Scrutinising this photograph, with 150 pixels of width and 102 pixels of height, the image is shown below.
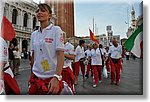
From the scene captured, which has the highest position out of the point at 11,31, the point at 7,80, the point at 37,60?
the point at 11,31

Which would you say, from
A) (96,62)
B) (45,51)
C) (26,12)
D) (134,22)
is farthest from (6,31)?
(96,62)

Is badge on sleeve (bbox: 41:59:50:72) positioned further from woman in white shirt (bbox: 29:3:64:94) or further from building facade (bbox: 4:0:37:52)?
building facade (bbox: 4:0:37:52)

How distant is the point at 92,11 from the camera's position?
6.35 ft

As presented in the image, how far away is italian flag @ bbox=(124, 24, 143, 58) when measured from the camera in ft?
6.03

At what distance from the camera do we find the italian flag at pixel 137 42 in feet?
A: 6.03

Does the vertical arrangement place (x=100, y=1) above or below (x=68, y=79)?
above

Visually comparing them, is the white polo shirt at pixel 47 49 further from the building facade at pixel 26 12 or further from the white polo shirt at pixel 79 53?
the white polo shirt at pixel 79 53

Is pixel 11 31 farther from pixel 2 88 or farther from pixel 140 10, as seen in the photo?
pixel 140 10

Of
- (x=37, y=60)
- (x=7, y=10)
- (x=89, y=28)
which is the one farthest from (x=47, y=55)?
(x=7, y=10)

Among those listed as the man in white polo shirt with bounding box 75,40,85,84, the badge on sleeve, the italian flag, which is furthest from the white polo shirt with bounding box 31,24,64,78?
the man in white polo shirt with bounding box 75,40,85,84

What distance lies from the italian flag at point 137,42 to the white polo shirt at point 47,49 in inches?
34.5

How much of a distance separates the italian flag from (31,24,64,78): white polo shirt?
0.88 metres

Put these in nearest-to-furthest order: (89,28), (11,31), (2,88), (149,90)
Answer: (2,88) < (149,90) < (11,31) < (89,28)

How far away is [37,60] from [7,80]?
0.48 meters
